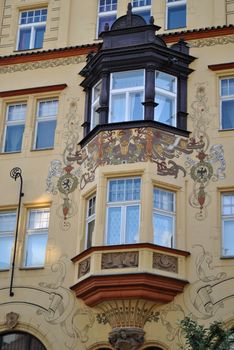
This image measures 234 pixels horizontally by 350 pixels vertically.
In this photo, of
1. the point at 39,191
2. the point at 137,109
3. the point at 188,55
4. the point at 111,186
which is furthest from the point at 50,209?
the point at 188,55

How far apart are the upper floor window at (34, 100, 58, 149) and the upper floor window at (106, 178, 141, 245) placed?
10.6 ft

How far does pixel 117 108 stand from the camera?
68.4 ft

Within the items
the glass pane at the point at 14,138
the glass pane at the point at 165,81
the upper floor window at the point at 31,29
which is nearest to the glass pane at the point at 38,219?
the glass pane at the point at 14,138

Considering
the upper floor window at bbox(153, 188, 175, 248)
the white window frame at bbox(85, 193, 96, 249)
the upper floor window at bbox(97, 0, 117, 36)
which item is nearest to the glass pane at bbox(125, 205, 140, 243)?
the upper floor window at bbox(153, 188, 175, 248)

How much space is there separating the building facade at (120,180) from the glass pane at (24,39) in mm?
888

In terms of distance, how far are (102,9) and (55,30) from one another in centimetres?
169

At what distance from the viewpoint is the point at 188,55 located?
A: 21469 millimetres

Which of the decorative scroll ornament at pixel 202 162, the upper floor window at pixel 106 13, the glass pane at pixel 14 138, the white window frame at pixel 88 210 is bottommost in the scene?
the white window frame at pixel 88 210

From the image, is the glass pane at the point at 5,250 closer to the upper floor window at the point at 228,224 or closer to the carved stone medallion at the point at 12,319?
the carved stone medallion at the point at 12,319

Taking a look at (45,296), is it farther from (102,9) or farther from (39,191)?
(102,9)

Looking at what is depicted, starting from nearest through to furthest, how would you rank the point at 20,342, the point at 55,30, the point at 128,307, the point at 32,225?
the point at 128,307 → the point at 20,342 → the point at 32,225 → the point at 55,30

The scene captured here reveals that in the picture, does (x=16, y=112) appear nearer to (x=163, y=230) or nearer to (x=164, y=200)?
(x=164, y=200)

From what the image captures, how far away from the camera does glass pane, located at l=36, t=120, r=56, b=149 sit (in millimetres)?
22047

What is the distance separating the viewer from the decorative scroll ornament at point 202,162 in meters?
19.7
